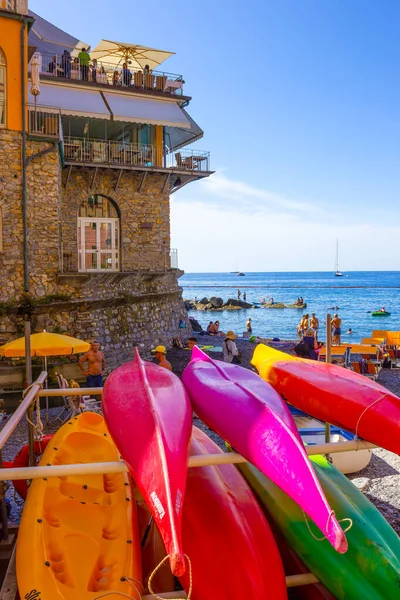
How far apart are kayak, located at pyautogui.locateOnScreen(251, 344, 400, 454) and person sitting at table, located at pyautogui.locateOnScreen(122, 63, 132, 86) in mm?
17270

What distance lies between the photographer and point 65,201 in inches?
767

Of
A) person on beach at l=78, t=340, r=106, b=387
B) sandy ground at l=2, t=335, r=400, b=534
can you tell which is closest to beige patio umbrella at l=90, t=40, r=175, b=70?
person on beach at l=78, t=340, r=106, b=387

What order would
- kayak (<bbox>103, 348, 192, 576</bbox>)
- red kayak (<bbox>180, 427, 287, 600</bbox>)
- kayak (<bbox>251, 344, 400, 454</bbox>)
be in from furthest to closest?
kayak (<bbox>251, 344, 400, 454</bbox>)
red kayak (<bbox>180, 427, 287, 600</bbox>)
kayak (<bbox>103, 348, 192, 576</bbox>)

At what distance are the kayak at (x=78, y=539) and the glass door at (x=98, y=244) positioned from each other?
591 inches

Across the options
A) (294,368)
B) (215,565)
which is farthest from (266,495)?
(294,368)

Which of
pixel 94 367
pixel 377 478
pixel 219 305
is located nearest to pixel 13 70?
pixel 94 367

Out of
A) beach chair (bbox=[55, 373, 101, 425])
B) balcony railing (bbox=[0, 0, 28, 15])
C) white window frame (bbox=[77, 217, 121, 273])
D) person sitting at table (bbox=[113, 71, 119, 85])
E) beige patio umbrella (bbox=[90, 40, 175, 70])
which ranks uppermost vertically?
beige patio umbrella (bbox=[90, 40, 175, 70])

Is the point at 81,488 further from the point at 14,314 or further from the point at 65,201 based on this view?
the point at 65,201

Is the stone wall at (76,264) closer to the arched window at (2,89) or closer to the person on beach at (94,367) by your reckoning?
the arched window at (2,89)

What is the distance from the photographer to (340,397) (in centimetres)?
489

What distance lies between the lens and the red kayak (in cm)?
385

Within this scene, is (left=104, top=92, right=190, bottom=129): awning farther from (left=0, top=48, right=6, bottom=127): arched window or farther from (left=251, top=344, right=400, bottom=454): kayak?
(left=251, top=344, right=400, bottom=454): kayak

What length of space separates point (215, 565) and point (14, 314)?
11.4 metres

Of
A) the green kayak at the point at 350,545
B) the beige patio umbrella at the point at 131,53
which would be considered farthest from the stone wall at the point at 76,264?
the green kayak at the point at 350,545
